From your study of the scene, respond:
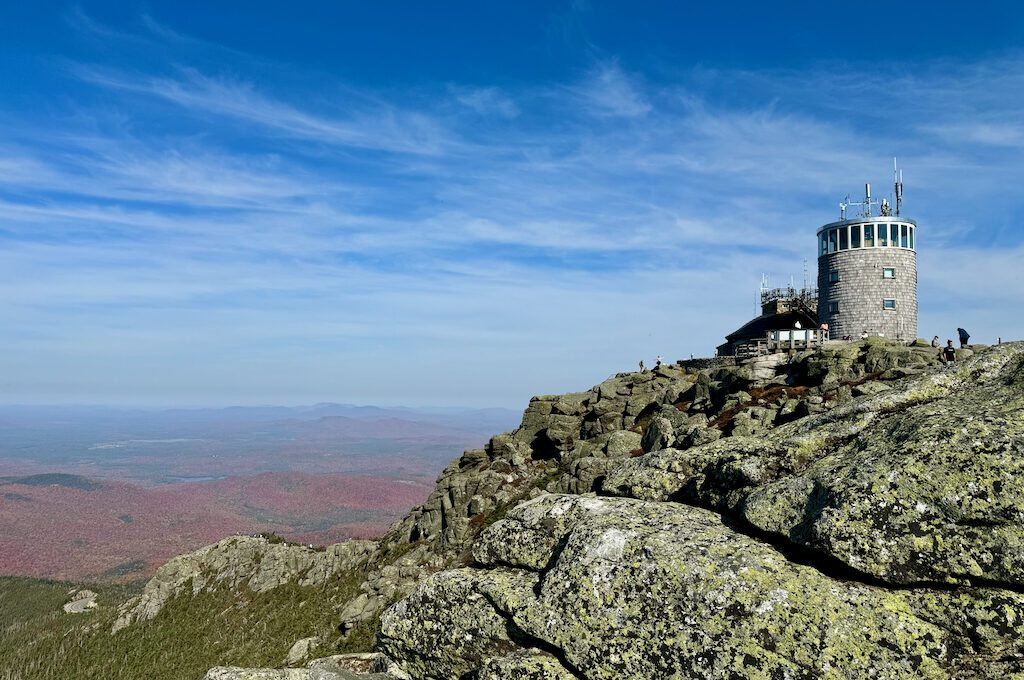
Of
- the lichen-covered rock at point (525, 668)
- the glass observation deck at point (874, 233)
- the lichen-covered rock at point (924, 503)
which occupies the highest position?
the glass observation deck at point (874, 233)

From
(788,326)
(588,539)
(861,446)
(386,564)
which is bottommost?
(386,564)

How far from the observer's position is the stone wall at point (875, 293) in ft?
218

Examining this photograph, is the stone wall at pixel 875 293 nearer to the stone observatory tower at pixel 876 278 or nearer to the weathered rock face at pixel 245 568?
the stone observatory tower at pixel 876 278

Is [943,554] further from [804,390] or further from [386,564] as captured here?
[386,564]

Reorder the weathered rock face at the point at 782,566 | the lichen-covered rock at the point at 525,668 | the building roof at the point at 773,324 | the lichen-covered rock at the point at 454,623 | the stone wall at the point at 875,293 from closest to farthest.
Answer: the weathered rock face at the point at 782,566
the lichen-covered rock at the point at 525,668
the lichen-covered rock at the point at 454,623
the stone wall at the point at 875,293
the building roof at the point at 773,324

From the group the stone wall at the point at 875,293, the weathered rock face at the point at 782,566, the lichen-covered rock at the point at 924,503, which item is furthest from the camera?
the stone wall at the point at 875,293

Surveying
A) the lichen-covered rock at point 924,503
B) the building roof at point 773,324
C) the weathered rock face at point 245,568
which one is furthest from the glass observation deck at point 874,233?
the lichen-covered rock at point 924,503

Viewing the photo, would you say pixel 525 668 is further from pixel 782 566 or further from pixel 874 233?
pixel 874 233

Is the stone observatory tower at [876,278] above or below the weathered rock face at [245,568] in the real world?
above

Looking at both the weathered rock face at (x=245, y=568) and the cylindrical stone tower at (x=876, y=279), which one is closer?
the weathered rock face at (x=245, y=568)

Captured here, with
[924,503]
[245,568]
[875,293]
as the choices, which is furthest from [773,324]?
[924,503]

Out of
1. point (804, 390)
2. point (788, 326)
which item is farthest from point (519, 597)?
point (788, 326)

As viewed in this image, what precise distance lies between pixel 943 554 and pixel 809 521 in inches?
68.1

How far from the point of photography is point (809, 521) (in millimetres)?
9992
